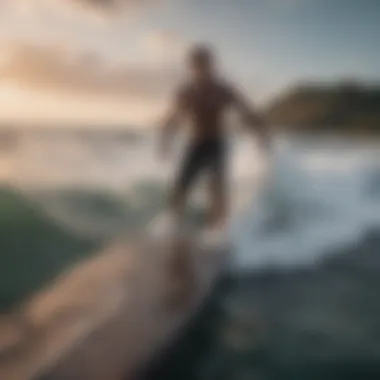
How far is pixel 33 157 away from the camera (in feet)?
3.17

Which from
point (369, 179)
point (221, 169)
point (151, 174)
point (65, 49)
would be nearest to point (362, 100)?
point (369, 179)

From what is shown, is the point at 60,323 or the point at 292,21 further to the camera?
the point at 292,21

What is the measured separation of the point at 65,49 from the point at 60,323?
16.8 inches

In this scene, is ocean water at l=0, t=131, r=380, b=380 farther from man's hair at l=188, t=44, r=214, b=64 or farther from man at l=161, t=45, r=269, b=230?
man's hair at l=188, t=44, r=214, b=64

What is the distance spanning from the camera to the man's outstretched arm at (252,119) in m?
0.99

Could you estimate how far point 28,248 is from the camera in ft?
3.11

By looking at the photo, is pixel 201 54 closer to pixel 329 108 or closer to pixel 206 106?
pixel 206 106

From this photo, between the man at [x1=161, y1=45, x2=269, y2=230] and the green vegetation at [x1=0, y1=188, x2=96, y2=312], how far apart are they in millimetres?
180

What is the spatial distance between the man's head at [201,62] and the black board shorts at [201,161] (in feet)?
0.35

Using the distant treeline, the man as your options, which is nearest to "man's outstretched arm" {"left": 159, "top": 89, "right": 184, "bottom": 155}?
the man

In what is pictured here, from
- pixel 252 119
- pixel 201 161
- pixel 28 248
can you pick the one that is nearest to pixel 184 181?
pixel 201 161

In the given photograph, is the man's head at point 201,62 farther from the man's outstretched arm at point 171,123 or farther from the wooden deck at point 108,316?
the wooden deck at point 108,316

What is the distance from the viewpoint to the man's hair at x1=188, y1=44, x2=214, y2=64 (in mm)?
982

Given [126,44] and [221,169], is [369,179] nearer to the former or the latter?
→ [221,169]
